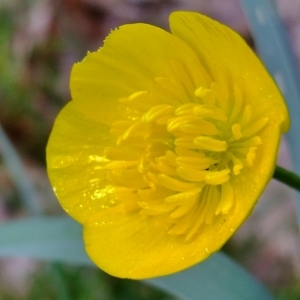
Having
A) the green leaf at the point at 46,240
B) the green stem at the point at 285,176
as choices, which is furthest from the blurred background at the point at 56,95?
the green stem at the point at 285,176

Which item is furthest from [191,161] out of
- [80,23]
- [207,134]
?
[80,23]

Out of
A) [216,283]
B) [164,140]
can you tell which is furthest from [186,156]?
[216,283]

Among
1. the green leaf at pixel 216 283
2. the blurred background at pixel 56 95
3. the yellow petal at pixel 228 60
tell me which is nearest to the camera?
the yellow petal at pixel 228 60

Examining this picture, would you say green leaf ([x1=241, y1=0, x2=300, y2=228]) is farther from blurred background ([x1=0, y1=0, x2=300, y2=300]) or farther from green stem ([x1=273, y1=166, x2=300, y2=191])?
blurred background ([x1=0, y1=0, x2=300, y2=300])

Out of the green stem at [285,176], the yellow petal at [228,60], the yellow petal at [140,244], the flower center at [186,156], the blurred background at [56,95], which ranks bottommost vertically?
the blurred background at [56,95]

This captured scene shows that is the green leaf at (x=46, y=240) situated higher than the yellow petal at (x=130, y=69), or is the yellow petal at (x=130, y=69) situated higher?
the yellow petal at (x=130, y=69)

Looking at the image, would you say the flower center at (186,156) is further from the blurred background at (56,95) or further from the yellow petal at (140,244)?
the blurred background at (56,95)
